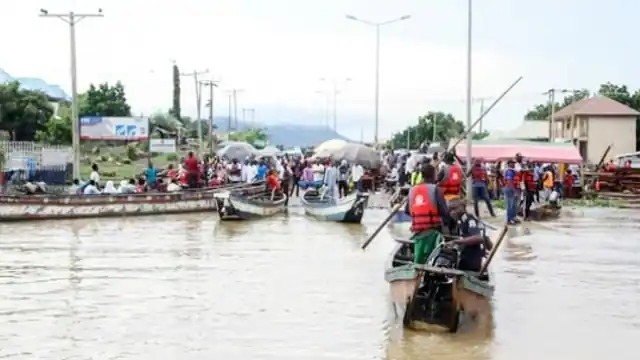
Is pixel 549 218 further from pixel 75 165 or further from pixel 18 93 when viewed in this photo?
pixel 18 93

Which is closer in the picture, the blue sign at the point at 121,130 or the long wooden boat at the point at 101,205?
the long wooden boat at the point at 101,205

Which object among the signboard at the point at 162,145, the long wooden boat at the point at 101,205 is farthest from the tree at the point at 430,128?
the long wooden boat at the point at 101,205

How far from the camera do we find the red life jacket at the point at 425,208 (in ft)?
36.8

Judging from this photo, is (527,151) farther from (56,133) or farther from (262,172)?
(56,133)

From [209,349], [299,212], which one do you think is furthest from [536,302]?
[299,212]

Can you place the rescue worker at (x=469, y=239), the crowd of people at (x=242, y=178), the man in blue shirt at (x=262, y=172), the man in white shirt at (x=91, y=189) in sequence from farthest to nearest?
1. the man in blue shirt at (x=262, y=172)
2. the crowd of people at (x=242, y=178)
3. the man in white shirt at (x=91, y=189)
4. the rescue worker at (x=469, y=239)

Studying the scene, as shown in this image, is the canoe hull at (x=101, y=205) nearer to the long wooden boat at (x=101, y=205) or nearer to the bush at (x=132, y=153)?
the long wooden boat at (x=101, y=205)

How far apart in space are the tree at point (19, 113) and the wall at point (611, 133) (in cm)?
3484

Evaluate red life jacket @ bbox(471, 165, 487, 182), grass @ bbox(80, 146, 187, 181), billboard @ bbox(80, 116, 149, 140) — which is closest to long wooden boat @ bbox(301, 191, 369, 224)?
red life jacket @ bbox(471, 165, 487, 182)

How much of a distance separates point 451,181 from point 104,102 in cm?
5902

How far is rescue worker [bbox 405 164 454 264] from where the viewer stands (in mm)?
11227

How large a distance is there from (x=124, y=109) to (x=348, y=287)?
6017cm

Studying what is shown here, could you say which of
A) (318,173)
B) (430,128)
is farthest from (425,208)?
(430,128)

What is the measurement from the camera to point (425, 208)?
11.2m
